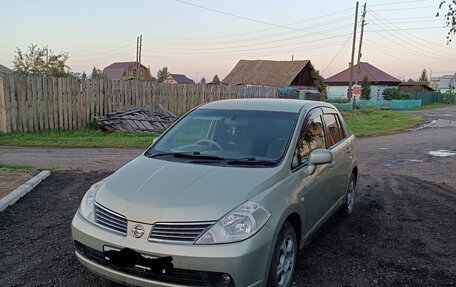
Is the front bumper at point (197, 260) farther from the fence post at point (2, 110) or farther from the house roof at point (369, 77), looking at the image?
the house roof at point (369, 77)

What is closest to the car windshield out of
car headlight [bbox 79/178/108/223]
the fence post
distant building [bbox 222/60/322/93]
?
car headlight [bbox 79/178/108/223]

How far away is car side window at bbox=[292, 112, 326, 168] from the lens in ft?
13.3

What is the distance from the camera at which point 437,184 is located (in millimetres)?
8242

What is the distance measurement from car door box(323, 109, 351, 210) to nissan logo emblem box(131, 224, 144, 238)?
2445mm

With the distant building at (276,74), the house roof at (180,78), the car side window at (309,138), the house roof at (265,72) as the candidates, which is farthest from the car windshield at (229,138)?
the house roof at (180,78)

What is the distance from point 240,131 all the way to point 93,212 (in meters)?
1.71

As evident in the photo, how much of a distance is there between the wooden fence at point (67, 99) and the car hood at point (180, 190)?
11837 mm

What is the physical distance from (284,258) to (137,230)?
1296 millimetres

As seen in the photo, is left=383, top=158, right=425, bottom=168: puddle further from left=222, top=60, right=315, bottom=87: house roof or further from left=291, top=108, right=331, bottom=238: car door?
left=222, top=60, right=315, bottom=87: house roof

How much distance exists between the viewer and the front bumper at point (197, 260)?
9.44 ft

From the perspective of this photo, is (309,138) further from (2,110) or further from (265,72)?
(265,72)

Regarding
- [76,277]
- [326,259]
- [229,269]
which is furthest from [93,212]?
[326,259]

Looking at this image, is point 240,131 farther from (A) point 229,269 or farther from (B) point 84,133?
(B) point 84,133

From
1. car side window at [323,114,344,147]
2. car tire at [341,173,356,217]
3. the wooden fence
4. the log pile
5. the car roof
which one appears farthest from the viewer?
the log pile
